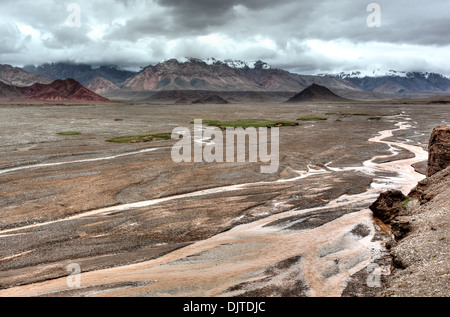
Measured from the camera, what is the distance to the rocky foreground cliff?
30.0 ft

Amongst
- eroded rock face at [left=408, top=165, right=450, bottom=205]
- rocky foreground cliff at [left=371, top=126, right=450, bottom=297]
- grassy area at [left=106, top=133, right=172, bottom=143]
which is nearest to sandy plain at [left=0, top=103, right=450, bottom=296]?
rocky foreground cliff at [left=371, top=126, right=450, bottom=297]

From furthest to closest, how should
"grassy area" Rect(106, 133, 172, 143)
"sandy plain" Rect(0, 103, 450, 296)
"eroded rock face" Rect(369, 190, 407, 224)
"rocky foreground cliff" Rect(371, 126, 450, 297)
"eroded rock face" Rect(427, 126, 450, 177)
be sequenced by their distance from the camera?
"grassy area" Rect(106, 133, 172, 143) → "eroded rock face" Rect(427, 126, 450, 177) → "eroded rock face" Rect(369, 190, 407, 224) → "sandy plain" Rect(0, 103, 450, 296) → "rocky foreground cliff" Rect(371, 126, 450, 297)

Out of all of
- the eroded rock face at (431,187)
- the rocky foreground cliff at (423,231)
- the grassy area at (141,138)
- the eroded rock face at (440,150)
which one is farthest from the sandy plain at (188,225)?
the grassy area at (141,138)

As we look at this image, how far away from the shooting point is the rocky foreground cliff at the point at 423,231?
9.14m

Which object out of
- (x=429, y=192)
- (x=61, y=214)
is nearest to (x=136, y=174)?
(x=61, y=214)

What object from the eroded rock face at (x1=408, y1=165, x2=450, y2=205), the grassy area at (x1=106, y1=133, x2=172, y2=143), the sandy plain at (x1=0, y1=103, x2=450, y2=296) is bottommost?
the sandy plain at (x1=0, y1=103, x2=450, y2=296)

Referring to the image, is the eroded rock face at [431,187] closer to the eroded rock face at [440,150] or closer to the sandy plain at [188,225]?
the eroded rock face at [440,150]

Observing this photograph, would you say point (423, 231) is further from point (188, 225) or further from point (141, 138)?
point (141, 138)

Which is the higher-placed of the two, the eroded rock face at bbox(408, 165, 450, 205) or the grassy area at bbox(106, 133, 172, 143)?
the grassy area at bbox(106, 133, 172, 143)

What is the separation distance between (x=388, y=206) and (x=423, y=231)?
13.2 ft

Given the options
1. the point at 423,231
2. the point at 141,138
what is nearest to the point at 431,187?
the point at 423,231

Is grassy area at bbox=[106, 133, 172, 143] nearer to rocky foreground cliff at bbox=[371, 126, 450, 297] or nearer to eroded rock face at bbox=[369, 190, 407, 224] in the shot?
eroded rock face at bbox=[369, 190, 407, 224]

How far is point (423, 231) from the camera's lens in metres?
12.2
